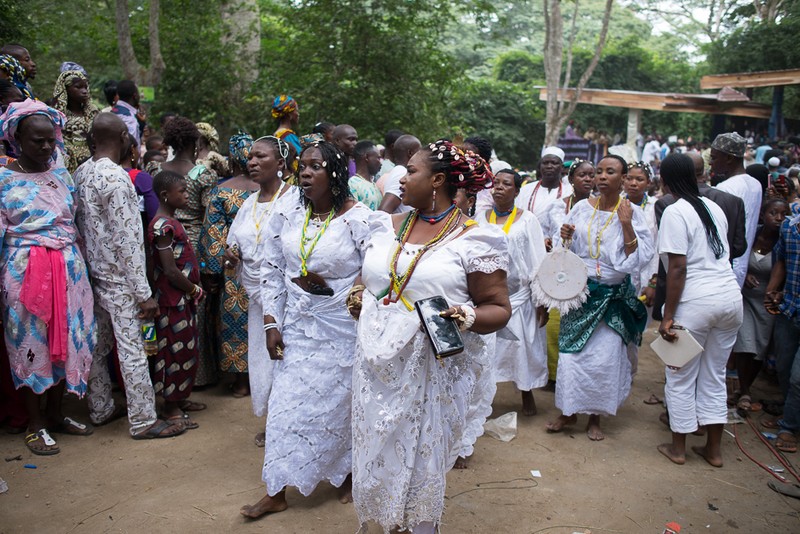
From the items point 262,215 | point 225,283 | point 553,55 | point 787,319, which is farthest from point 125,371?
point 553,55

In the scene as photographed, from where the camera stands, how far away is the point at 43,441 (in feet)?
15.9

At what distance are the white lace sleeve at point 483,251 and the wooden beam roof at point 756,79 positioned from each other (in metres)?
7.54

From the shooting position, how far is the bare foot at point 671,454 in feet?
16.8

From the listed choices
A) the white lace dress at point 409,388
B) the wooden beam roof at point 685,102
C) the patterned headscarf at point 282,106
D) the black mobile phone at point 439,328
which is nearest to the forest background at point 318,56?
the wooden beam roof at point 685,102

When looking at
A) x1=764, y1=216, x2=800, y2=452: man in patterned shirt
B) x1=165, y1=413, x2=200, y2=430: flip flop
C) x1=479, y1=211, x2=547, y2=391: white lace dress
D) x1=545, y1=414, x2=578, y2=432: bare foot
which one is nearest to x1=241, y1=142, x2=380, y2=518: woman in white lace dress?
x1=165, y1=413, x2=200, y2=430: flip flop

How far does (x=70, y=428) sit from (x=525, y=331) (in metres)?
3.72

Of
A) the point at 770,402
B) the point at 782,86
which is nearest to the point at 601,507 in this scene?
the point at 770,402

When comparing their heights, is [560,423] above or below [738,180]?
below

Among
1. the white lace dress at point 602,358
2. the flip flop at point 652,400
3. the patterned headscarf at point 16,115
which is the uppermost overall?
the patterned headscarf at point 16,115

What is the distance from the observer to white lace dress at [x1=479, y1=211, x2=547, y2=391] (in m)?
5.73

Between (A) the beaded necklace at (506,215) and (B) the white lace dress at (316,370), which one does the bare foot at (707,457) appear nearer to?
(A) the beaded necklace at (506,215)

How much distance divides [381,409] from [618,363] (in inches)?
116

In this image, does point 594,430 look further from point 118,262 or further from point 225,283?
point 118,262

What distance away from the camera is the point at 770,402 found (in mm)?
6406
